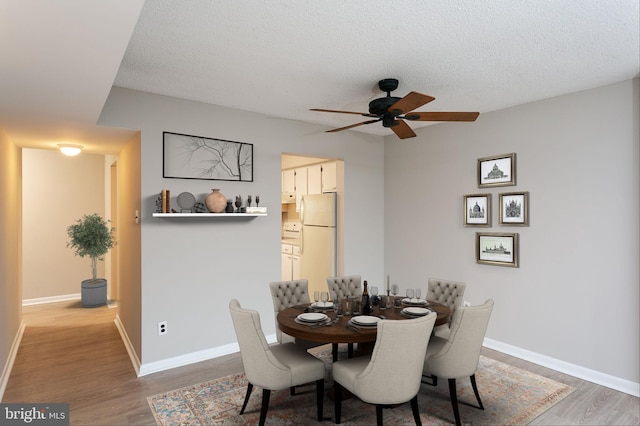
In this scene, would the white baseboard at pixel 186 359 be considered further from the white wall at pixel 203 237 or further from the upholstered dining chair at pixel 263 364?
the upholstered dining chair at pixel 263 364

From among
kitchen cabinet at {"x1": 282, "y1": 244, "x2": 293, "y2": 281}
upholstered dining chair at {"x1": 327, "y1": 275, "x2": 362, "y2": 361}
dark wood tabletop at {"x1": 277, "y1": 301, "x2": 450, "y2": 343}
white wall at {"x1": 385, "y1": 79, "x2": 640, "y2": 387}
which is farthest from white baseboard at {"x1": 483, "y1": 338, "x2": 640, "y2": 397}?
kitchen cabinet at {"x1": 282, "y1": 244, "x2": 293, "y2": 281}

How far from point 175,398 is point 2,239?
2.08 metres

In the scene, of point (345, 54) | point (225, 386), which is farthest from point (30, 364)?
point (345, 54)

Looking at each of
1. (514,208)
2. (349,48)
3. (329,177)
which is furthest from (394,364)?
(329,177)

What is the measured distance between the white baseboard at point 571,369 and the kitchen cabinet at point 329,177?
Result: 264 centimetres

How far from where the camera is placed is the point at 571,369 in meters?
3.44

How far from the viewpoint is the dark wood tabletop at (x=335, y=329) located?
2.38 m

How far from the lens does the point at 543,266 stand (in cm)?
365

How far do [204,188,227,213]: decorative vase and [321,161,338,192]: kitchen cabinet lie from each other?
6.14 ft

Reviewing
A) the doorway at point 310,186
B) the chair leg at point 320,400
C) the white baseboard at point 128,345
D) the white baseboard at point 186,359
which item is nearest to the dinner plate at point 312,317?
the chair leg at point 320,400

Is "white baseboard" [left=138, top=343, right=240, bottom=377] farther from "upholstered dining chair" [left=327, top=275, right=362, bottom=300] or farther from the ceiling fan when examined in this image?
the ceiling fan

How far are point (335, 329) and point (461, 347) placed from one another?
34.6 inches

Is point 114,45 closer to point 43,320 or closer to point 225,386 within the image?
point 225,386

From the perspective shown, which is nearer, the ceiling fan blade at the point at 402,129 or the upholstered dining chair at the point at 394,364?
the upholstered dining chair at the point at 394,364
